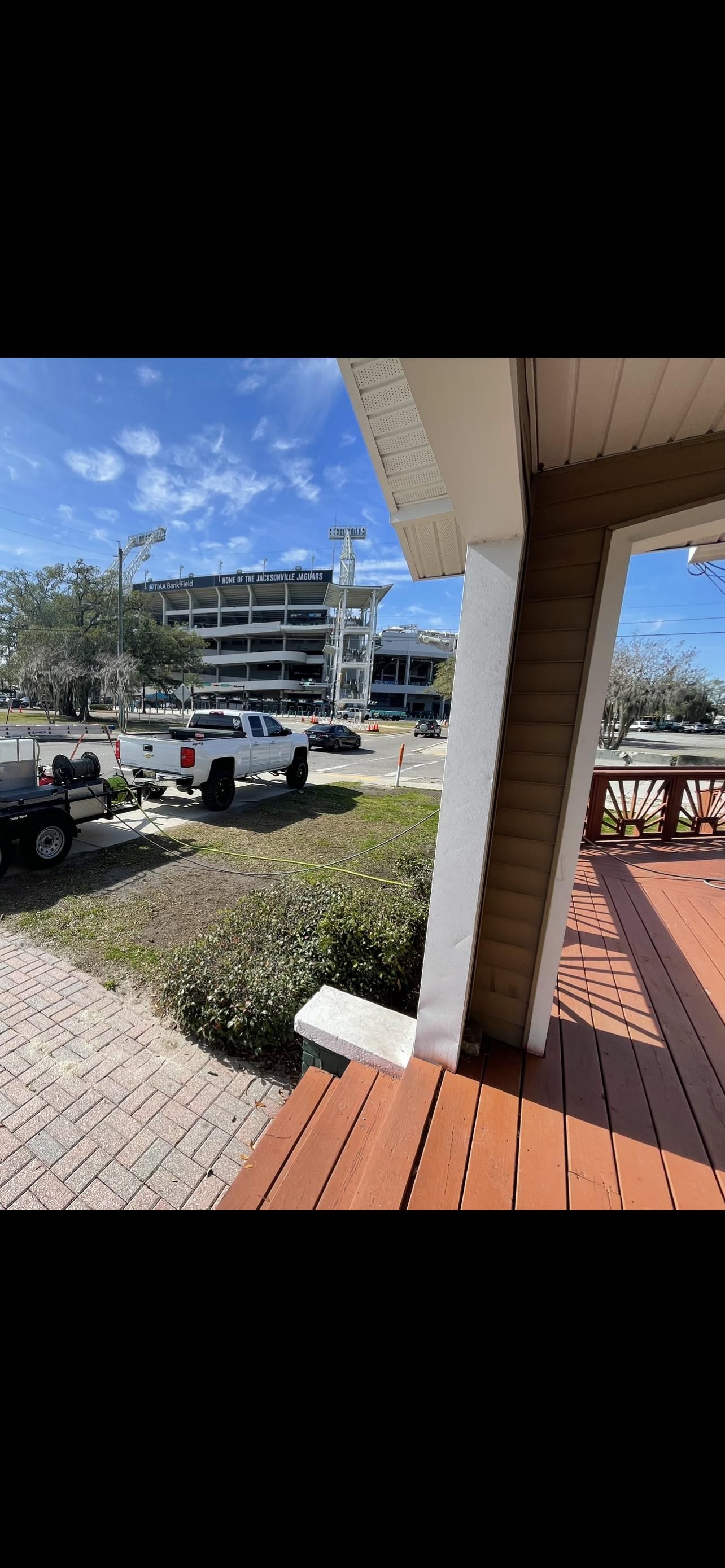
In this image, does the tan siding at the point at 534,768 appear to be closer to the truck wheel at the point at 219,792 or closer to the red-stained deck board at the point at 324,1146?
the red-stained deck board at the point at 324,1146

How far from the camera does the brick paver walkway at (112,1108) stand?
185 cm

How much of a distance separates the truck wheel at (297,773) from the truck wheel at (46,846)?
5.03m

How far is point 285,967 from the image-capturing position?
2746 mm

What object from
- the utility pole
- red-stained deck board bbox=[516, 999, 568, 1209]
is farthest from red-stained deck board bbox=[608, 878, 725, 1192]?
the utility pole

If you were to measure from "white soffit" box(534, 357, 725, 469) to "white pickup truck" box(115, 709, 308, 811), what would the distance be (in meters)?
6.60

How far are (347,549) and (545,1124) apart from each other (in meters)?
49.6

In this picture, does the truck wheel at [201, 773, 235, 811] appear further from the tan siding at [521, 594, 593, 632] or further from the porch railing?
the tan siding at [521, 594, 593, 632]

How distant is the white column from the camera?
150 centimetres

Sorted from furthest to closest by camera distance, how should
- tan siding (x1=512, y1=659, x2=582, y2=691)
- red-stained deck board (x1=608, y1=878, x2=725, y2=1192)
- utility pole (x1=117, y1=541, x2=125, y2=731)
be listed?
1. utility pole (x1=117, y1=541, x2=125, y2=731)
2. tan siding (x1=512, y1=659, x2=582, y2=691)
3. red-stained deck board (x1=608, y1=878, x2=725, y2=1192)

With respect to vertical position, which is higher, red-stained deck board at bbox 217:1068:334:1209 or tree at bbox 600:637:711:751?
tree at bbox 600:637:711:751

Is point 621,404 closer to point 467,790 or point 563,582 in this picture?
point 563,582
